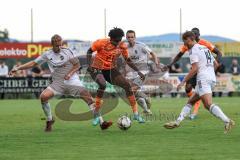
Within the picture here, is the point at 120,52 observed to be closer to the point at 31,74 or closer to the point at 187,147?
the point at 187,147

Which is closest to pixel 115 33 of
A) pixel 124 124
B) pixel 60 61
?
pixel 60 61

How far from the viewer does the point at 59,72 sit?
16.7 meters

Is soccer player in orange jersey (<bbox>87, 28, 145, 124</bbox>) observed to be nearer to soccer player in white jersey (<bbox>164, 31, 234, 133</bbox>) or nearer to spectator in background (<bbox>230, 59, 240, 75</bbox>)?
soccer player in white jersey (<bbox>164, 31, 234, 133</bbox>)

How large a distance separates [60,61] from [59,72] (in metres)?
0.32

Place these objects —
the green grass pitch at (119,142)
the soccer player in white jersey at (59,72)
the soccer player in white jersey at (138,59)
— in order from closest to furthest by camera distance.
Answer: the green grass pitch at (119,142) < the soccer player in white jersey at (59,72) < the soccer player in white jersey at (138,59)

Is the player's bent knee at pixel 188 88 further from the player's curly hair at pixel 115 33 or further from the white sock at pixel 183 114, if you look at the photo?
the white sock at pixel 183 114

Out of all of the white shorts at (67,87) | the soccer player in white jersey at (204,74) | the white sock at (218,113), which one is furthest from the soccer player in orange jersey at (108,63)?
the white sock at (218,113)

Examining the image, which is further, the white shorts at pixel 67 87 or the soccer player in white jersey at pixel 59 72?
the white shorts at pixel 67 87

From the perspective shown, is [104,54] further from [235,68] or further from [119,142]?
[235,68]

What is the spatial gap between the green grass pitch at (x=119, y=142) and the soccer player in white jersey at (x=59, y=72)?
1.76ft

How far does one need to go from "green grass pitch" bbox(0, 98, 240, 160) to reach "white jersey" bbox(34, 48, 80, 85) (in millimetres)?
1145

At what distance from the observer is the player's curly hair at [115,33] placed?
16972 mm

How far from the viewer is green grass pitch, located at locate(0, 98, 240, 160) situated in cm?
1160

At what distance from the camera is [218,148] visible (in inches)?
491
